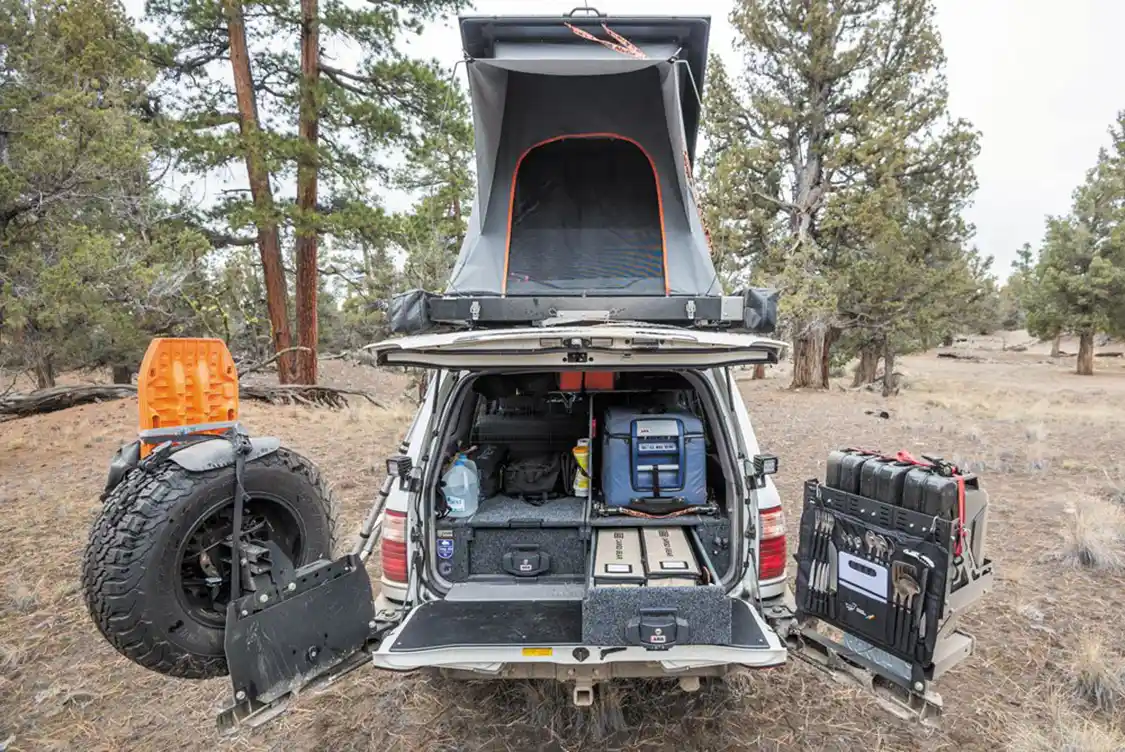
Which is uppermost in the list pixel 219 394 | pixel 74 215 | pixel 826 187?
pixel 826 187

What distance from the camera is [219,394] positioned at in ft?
8.59

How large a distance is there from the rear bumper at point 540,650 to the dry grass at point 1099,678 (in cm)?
192

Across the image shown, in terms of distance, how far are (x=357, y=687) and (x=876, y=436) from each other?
887 centimetres

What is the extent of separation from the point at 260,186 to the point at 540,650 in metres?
10.0

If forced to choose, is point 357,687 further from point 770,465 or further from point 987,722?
point 987,722

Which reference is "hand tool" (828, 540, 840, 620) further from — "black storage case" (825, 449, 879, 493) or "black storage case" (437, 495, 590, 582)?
"black storage case" (437, 495, 590, 582)

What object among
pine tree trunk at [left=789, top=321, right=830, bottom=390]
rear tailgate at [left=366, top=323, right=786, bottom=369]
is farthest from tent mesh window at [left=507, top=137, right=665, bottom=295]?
pine tree trunk at [left=789, top=321, right=830, bottom=390]

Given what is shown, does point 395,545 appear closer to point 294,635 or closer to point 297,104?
point 294,635

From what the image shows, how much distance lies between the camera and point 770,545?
270cm

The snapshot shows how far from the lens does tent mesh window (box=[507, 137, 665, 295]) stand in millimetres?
4750

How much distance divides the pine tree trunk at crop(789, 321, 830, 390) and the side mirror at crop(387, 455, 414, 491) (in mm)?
15378

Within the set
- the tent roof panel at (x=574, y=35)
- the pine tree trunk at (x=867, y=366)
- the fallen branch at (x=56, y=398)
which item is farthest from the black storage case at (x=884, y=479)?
the pine tree trunk at (x=867, y=366)

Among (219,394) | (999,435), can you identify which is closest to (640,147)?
(219,394)

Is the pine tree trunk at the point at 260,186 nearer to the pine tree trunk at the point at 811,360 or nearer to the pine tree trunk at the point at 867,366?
the pine tree trunk at the point at 811,360
